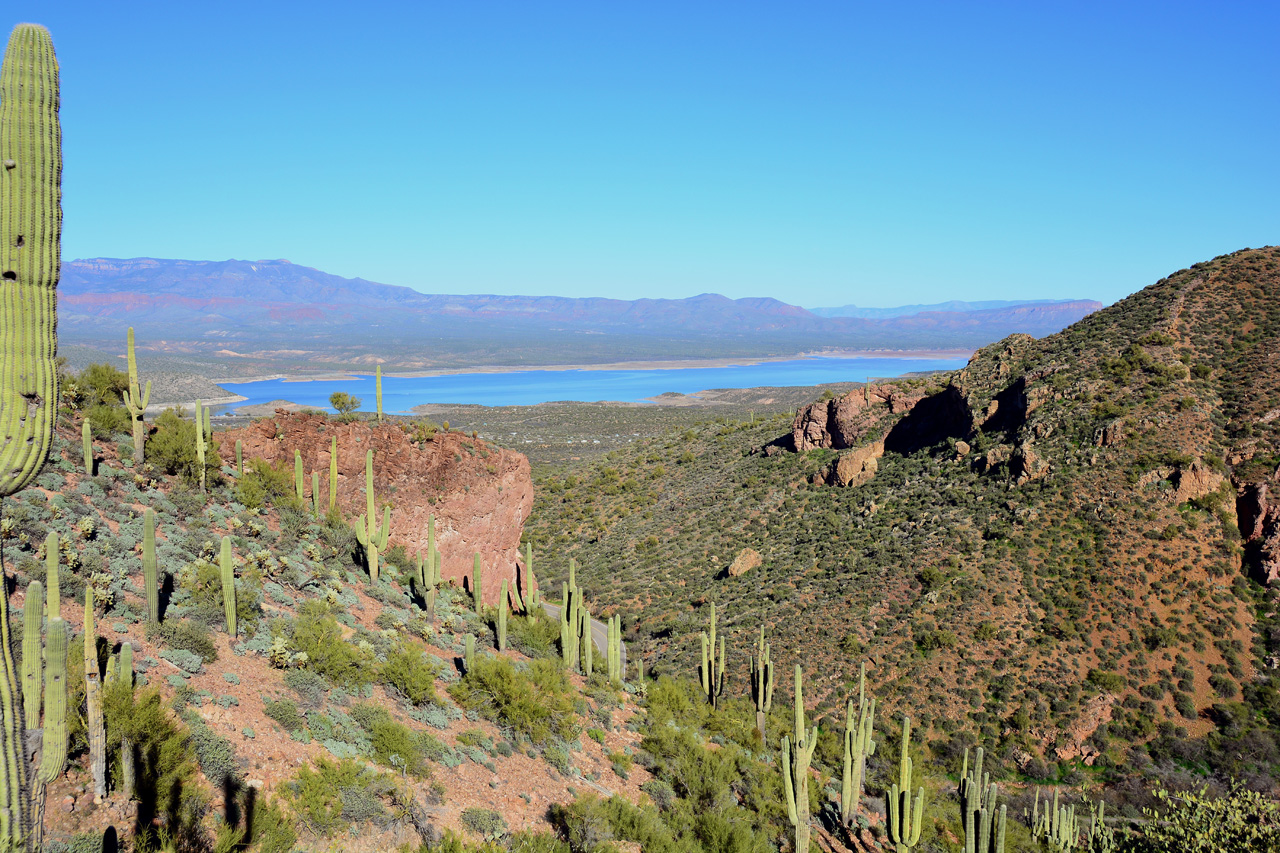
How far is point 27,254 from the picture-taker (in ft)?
16.1

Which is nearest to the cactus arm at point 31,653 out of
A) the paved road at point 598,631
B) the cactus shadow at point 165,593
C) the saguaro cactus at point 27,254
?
the saguaro cactus at point 27,254

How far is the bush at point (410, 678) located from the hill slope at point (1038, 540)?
38.6ft

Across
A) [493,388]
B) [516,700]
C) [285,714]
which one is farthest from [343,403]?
[493,388]

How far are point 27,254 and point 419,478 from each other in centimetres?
1706

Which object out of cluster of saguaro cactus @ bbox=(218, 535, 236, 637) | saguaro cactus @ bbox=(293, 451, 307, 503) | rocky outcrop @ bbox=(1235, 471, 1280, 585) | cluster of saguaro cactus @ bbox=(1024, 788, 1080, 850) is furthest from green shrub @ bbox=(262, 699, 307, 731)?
rocky outcrop @ bbox=(1235, 471, 1280, 585)

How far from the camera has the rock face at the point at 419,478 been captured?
2045 centimetres

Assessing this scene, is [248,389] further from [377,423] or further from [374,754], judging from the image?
[374,754]

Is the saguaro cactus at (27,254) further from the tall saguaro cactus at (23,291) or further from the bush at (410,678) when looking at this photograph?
the bush at (410,678)

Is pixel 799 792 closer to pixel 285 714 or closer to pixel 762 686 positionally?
pixel 762 686

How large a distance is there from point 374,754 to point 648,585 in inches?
814

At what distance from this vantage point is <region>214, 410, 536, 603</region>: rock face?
2045 centimetres

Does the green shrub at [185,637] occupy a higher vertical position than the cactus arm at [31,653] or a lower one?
lower

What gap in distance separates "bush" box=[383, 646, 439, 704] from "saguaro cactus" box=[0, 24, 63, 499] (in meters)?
8.81

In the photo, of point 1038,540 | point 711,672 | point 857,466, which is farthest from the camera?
point 857,466
